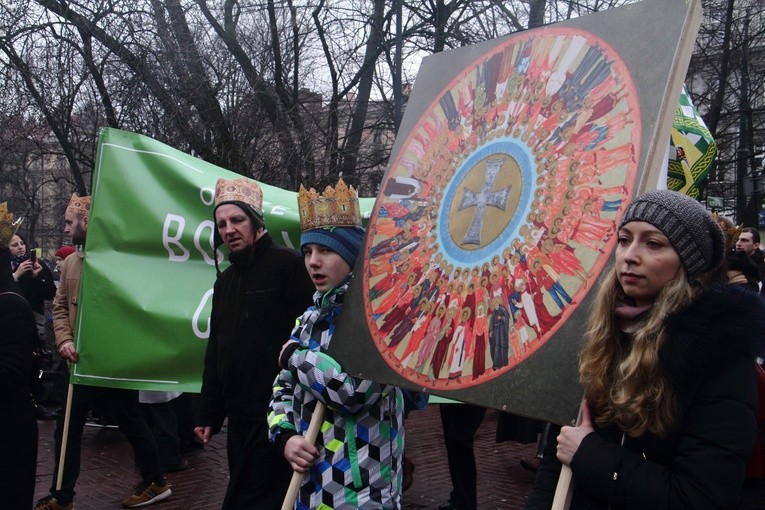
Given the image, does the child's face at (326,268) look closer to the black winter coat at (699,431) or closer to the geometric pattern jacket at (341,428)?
→ the geometric pattern jacket at (341,428)

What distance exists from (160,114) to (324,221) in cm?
803

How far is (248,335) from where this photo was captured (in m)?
3.54

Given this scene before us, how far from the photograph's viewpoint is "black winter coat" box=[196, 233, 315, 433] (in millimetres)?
3506

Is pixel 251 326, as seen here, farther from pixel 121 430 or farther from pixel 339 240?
pixel 121 430

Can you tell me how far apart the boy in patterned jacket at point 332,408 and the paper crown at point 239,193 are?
986 mm

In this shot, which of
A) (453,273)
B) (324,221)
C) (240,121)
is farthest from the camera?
(240,121)

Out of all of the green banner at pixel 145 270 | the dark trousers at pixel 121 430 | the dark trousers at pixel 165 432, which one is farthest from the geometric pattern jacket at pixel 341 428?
the dark trousers at pixel 165 432

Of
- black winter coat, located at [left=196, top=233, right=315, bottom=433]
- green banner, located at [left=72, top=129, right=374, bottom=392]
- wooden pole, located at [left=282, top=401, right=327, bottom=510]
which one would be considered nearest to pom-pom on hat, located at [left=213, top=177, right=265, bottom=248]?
black winter coat, located at [left=196, top=233, right=315, bottom=433]

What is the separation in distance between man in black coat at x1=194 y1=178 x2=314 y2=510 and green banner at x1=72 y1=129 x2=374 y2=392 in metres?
1.36

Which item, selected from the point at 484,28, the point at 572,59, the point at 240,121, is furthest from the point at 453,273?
the point at 484,28

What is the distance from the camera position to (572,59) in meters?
2.04

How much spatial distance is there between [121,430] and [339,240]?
3326 millimetres

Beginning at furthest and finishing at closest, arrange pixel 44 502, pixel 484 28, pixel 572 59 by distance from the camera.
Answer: pixel 484 28 → pixel 44 502 → pixel 572 59

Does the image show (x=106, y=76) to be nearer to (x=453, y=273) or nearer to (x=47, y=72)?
(x=47, y=72)
